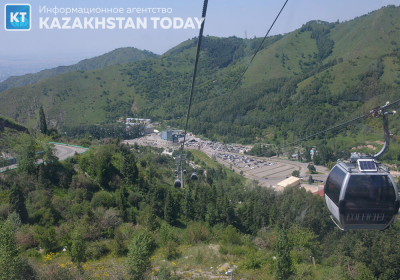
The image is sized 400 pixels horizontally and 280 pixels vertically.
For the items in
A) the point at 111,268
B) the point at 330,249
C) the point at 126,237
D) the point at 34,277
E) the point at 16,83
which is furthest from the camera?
the point at 16,83

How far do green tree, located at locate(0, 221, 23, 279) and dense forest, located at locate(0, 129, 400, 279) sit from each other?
28mm

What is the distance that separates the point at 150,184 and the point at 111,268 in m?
11.9

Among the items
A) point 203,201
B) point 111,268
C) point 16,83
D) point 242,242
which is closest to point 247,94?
point 203,201

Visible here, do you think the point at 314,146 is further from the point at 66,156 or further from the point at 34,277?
the point at 34,277

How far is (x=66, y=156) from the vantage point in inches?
918

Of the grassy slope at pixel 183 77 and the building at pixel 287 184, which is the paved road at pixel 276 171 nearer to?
the building at pixel 287 184

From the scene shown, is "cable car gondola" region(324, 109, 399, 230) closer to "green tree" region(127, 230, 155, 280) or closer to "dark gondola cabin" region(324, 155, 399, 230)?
"dark gondola cabin" region(324, 155, 399, 230)

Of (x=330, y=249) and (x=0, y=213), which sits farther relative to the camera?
(x=330, y=249)

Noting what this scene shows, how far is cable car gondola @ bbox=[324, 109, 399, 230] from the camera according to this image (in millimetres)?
5109

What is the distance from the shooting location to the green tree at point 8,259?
7.44 m

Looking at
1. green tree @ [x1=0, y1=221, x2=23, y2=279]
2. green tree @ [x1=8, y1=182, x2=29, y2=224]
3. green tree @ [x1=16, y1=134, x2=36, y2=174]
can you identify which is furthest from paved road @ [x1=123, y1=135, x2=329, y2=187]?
green tree @ [x1=0, y1=221, x2=23, y2=279]

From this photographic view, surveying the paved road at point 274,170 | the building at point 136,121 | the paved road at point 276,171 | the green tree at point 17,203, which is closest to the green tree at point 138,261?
the green tree at point 17,203

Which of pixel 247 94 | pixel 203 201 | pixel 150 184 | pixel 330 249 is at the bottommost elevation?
pixel 330 249

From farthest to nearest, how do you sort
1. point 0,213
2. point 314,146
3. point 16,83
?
point 16,83 < point 314,146 < point 0,213
